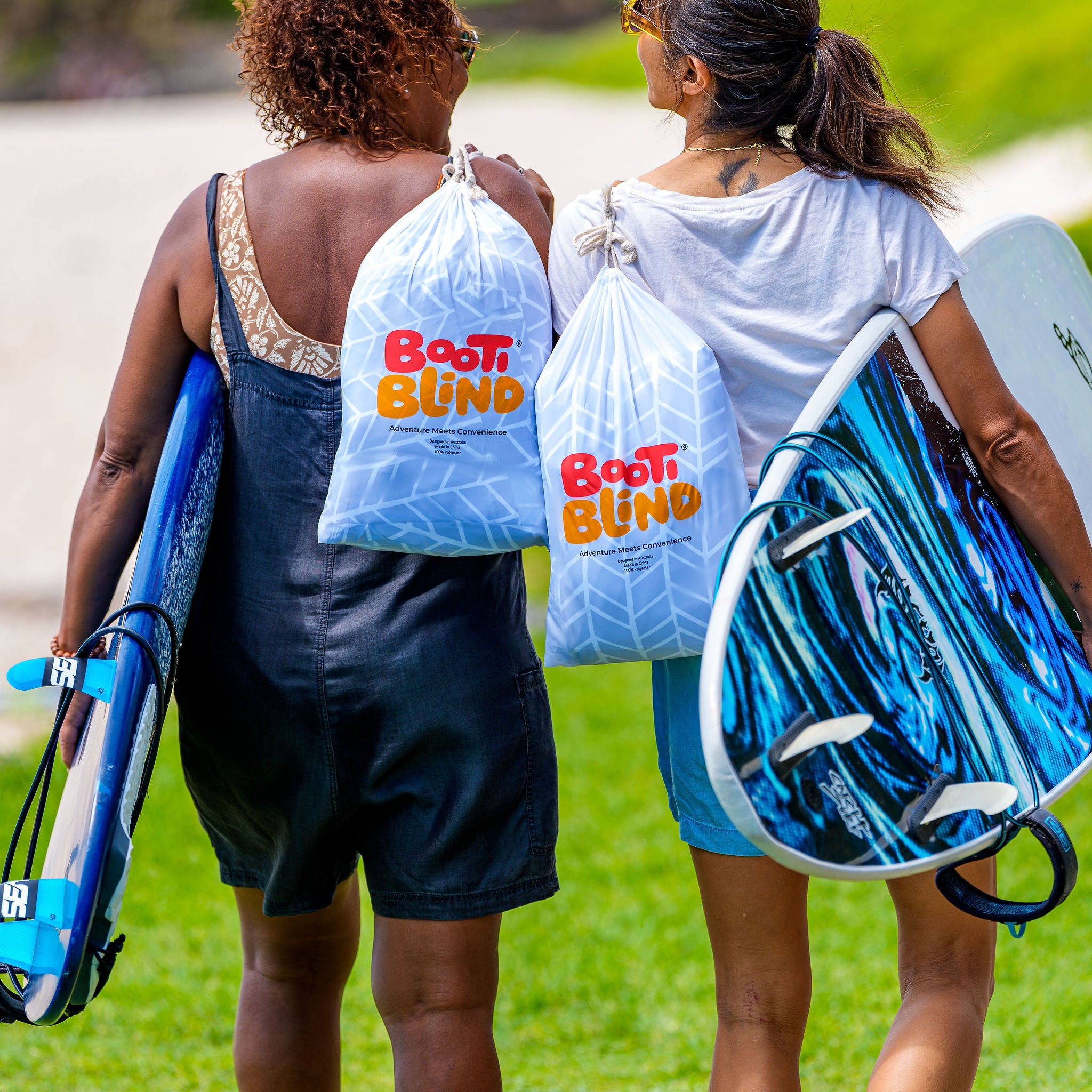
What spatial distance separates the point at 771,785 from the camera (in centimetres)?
170

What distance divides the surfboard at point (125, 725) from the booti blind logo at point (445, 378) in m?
0.32

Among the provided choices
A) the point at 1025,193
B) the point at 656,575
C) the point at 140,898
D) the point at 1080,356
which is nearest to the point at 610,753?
the point at 140,898

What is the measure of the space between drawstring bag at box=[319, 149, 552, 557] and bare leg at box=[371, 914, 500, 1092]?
1.86ft

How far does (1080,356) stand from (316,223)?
1.36 meters

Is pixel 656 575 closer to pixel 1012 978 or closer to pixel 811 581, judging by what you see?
pixel 811 581

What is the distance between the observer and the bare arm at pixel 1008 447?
199cm

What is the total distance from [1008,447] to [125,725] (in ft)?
4.20

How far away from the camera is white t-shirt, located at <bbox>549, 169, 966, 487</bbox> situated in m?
1.92

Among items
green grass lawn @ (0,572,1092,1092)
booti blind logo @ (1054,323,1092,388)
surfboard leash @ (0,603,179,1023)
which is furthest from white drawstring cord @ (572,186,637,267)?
green grass lawn @ (0,572,1092,1092)

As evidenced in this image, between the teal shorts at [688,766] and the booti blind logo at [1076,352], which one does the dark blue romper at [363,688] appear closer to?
the teal shorts at [688,766]

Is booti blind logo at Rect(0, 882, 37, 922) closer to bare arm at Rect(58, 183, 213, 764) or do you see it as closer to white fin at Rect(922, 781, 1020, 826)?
bare arm at Rect(58, 183, 213, 764)

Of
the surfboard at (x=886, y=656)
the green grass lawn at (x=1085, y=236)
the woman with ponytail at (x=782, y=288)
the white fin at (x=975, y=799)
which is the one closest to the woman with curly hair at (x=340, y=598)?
the woman with ponytail at (x=782, y=288)

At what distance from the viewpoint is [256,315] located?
79.1 inches

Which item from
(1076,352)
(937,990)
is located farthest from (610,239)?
(937,990)
